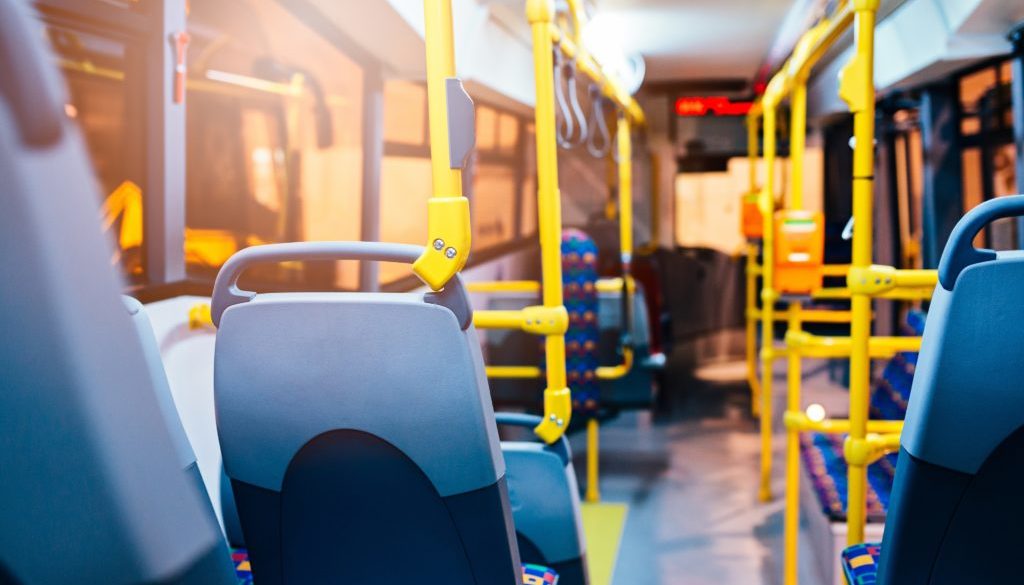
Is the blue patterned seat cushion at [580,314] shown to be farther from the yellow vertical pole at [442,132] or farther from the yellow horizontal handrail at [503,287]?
the yellow vertical pole at [442,132]

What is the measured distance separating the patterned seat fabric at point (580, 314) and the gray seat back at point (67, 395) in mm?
3815

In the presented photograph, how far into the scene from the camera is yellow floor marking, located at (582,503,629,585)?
11.5ft

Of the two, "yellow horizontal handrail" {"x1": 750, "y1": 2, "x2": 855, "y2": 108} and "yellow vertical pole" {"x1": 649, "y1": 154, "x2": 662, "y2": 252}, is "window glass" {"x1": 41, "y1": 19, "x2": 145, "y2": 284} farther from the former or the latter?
"yellow vertical pole" {"x1": 649, "y1": 154, "x2": 662, "y2": 252}

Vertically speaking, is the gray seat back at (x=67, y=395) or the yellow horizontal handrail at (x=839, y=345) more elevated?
the gray seat back at (x=67, y=395)

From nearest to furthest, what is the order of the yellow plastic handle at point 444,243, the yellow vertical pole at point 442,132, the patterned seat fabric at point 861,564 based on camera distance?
the yellow plastic handle at point 444,243 → the yellow vertical pole at point 442,132 → the patterned seat fabric at point 861,564

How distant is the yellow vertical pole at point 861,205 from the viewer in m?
2.19

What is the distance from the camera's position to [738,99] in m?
9.50

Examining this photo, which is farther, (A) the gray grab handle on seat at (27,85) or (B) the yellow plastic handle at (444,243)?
(B) the yellow plastic handle at (444,243)

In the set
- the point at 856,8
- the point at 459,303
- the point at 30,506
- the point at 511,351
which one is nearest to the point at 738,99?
the point at 511,351

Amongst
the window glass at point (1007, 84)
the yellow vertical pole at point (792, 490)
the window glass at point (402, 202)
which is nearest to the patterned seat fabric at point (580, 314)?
the window glass at point (402, 202)

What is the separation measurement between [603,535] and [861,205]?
2.19 metres

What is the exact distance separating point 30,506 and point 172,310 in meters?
1.87

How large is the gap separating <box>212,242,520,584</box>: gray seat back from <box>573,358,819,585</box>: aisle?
221 cm

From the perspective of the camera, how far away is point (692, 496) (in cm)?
452
